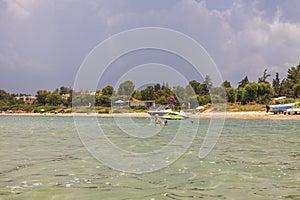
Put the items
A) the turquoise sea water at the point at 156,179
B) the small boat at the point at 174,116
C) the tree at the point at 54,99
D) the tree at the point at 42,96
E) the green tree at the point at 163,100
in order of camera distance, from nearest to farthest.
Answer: the turquoise sea water at the point at 156,179 → the green tree at the point at 163,100 → the small boat at the point at 174,116 → the tree at the point at 54,99 → the tree at the point at 42,96

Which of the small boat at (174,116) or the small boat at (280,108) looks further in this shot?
the small boat at (280,108)

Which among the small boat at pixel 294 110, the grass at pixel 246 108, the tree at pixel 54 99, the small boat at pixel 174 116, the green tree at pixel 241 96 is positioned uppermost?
the tree at pixel 54 99

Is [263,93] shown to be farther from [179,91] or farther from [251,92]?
[179,91]

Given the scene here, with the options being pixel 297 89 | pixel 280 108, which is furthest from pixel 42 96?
pixel 280 108

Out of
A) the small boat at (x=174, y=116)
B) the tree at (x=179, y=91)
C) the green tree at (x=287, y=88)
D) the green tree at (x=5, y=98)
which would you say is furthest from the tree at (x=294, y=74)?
the green tree at (x=5, y=98)

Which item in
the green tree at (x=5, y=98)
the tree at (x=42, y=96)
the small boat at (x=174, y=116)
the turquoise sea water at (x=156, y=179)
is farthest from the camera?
the green tree at (x=5, y=98)

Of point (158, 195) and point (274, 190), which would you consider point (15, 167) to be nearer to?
point (158, 195)

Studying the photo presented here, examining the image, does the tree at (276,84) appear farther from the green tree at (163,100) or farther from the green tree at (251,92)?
the green tree at (163,100)

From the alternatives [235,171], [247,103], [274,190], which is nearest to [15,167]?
[235,171]

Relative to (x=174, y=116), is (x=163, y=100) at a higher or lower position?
higher

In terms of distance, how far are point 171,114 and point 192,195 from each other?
5583cm

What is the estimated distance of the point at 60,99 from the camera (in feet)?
465

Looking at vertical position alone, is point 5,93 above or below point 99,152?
above

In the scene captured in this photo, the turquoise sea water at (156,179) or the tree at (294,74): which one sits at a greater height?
the tree at (294,74)
